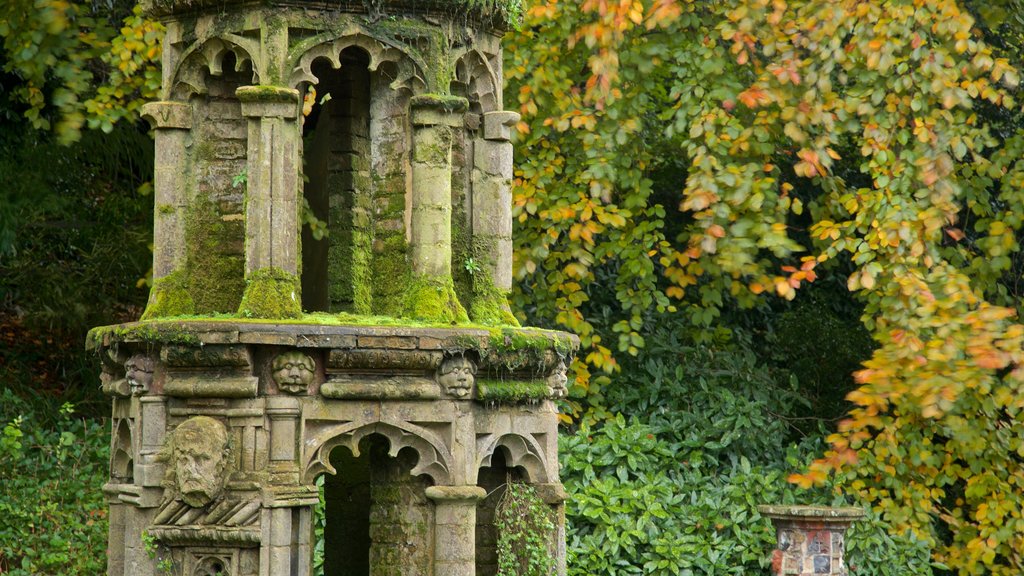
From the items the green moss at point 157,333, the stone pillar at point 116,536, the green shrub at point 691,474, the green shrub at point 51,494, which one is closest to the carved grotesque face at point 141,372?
the green moss at point 157,333

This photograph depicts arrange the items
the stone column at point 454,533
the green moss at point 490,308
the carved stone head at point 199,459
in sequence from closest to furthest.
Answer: the carved stone head at point 199,459
the stone column at point 454,533
the green moss at point 490,308

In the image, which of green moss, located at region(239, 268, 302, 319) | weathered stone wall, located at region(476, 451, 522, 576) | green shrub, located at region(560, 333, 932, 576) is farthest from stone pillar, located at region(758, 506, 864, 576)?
green moss, located at region(239, 268, 302, 319)

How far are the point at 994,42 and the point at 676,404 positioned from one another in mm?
4375

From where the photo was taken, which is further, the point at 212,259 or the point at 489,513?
the point at 489,513

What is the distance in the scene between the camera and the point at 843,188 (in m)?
12.9

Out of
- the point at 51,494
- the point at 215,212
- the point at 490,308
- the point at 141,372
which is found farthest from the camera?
the point at 51,494

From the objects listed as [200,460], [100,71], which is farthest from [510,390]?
[100,71]

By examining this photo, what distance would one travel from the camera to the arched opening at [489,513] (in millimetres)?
9312

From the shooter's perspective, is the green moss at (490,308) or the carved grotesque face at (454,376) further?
the green moss at (490,308)

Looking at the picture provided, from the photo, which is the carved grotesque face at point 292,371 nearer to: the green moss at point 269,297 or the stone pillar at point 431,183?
the green moss at point 269,297

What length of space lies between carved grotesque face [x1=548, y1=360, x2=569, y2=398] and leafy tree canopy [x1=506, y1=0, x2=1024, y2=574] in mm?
1150

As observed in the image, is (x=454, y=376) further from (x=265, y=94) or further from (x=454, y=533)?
(x=265, y=94)

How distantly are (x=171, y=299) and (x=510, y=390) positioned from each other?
203cm

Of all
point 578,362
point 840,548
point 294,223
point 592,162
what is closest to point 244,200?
point 294,223
